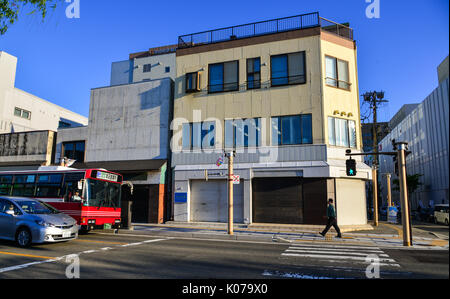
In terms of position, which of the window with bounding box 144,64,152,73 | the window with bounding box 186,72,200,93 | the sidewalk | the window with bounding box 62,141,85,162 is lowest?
the sidewalk

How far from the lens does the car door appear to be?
11.0m

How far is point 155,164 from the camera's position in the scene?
22203 millimetres

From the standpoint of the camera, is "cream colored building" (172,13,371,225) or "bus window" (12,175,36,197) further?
"cream colored building" (172,13,371,225)

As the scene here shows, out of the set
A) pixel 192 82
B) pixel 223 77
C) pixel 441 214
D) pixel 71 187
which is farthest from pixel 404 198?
pixel 441 214

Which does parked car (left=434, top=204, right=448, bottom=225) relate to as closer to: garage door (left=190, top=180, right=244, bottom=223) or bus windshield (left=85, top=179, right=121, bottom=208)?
garage door (left=190, top=180, right=244, bottom=223)

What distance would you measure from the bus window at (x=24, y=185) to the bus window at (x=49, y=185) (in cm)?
50

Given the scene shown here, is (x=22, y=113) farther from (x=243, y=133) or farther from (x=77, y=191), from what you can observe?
(x=243, y=133)

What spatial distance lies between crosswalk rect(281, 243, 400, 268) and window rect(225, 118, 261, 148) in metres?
Answer: 9.99

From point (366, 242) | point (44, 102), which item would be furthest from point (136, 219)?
point (44, 102)

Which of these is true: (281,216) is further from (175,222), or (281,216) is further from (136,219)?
(136,219)

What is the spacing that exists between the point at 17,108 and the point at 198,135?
24.3 m

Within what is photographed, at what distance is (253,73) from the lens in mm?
21359

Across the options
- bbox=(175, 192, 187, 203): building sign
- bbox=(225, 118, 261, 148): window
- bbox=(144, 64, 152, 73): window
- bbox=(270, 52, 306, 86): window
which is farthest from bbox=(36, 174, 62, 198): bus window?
bbox=(144, 64, 152, 73): window

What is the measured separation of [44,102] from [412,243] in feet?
132
